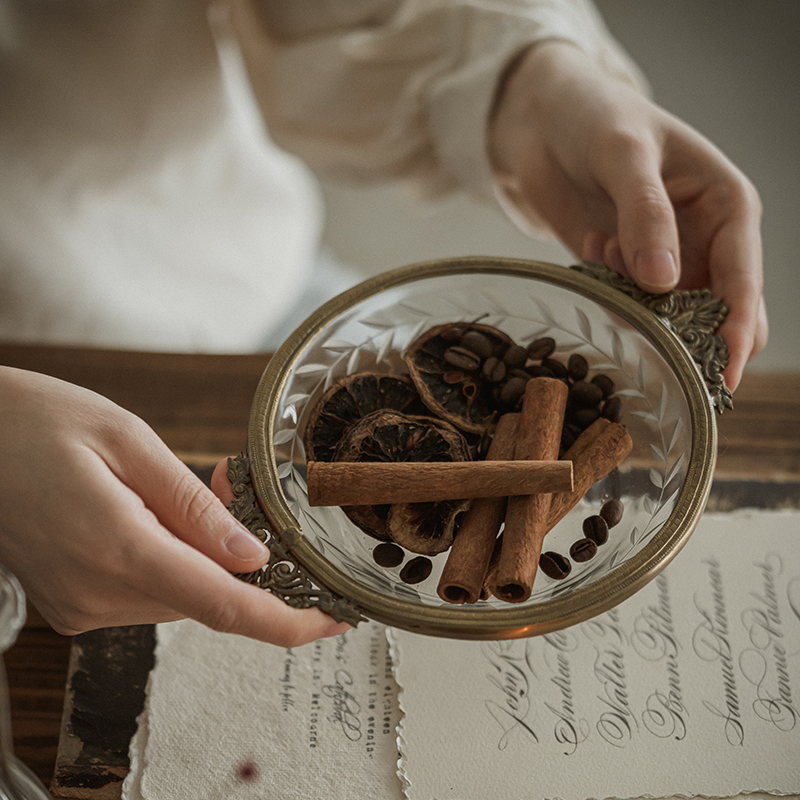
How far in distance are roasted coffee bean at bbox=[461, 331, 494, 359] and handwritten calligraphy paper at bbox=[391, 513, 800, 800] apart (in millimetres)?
306

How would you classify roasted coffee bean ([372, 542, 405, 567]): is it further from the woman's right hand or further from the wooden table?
the wooden table

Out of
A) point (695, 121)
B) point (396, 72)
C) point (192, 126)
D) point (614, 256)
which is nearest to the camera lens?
point (614, 256)

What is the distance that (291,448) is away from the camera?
0.59 m

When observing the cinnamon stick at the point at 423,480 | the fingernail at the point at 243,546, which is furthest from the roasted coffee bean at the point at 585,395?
the fingernail at the point at 243,546

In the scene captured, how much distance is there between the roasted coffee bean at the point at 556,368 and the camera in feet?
2.15

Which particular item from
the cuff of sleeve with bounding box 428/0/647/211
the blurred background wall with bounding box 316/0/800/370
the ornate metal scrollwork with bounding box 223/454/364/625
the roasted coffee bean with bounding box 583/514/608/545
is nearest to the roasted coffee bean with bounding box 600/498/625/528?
the roasted coffee bean with bounding box 583/514/608/545

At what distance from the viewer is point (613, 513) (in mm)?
594

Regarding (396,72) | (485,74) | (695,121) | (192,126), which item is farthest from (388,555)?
(695,121)

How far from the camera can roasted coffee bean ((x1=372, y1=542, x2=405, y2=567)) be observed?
1.87 feet

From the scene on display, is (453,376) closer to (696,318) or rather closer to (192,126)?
(696,318)

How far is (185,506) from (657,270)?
45 centimetres

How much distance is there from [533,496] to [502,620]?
123 mm

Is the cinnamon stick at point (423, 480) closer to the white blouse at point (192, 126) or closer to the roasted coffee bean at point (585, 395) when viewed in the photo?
the roasted coffee bean at point (585, 395)

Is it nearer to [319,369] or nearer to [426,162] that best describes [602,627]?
[319,369]
